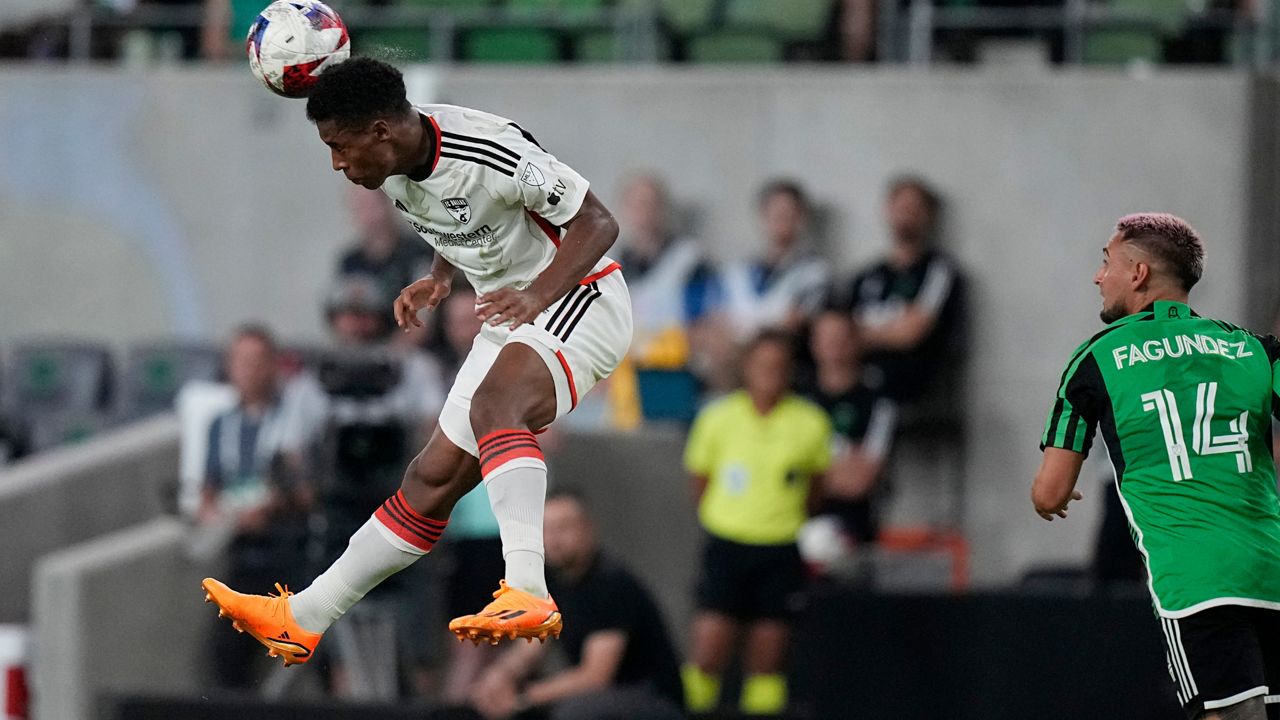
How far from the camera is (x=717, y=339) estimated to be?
37.0ft

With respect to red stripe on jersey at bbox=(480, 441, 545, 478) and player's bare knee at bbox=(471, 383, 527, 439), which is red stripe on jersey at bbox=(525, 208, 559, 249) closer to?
player's bare knee at bbox=(471, 383, 527, 439)

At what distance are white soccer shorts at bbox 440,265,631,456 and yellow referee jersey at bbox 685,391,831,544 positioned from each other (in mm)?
4281

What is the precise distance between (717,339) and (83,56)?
587 cm

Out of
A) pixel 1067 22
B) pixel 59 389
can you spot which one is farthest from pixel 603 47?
pixel 59 389

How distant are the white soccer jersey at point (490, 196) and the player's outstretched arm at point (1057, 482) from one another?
144cm

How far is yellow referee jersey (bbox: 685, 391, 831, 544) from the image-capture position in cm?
991

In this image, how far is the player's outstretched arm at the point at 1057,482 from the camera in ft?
16.7

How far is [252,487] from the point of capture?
10.5 m

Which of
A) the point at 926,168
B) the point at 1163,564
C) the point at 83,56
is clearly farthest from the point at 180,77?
the point at 1163,564

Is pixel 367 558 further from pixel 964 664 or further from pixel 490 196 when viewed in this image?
pixel 964 664

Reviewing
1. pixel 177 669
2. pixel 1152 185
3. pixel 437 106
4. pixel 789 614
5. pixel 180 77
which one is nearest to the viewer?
pixel 437 106

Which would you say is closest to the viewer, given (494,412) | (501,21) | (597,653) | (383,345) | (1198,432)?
(1198,432)

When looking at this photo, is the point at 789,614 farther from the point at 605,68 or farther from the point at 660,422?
the point at 605,68

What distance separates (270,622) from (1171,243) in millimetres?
2722
